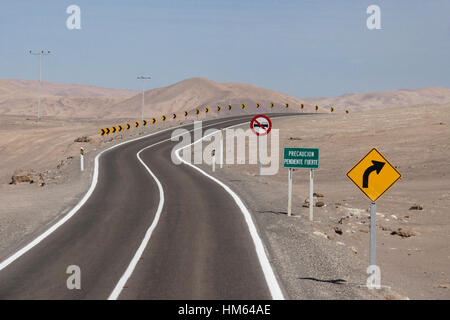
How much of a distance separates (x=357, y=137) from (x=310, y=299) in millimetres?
31926

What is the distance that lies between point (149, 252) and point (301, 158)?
6.26 meters

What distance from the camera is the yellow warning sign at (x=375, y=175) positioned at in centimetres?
1083

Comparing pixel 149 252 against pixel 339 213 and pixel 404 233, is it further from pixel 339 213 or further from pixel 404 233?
pixel 339 213

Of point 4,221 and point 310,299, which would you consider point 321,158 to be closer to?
point 4,221

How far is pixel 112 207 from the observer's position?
59.6ft

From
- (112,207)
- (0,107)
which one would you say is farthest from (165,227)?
(0,107)

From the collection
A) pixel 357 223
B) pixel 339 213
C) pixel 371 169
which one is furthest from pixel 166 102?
pixel 371 169

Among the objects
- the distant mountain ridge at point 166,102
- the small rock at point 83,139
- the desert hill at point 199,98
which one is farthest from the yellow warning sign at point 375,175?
the desert hill at point 199,98

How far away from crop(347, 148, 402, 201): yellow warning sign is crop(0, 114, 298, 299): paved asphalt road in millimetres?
2719

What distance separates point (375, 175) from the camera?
10.9 meters

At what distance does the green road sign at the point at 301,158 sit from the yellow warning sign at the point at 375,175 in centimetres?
564

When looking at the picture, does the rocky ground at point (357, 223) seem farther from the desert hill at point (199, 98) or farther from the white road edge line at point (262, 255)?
the desert hill at point (199, 98)
